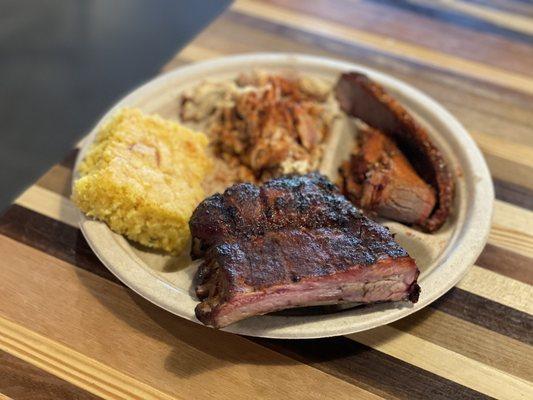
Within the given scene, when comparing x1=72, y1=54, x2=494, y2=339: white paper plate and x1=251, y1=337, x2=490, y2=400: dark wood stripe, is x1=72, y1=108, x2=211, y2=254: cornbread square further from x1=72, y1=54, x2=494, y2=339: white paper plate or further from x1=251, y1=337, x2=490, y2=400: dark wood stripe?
x1=251, y1=337, x2=490, y2=400: dark wood stripe

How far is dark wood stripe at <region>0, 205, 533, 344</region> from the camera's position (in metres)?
2.16

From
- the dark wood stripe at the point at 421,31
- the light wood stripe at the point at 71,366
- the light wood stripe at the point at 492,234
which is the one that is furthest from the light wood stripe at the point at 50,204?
the dark wood stripe at the point at 421,31

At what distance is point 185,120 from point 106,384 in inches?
54.9

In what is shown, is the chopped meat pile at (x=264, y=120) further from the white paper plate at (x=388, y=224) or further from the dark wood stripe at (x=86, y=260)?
the dark wood stripe at (x=86, y=260)

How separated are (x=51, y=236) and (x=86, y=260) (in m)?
0.21

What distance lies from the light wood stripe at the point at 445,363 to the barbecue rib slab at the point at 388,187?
20.7 inches

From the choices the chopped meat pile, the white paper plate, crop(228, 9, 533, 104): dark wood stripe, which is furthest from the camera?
crop(228, 9, 533, 104): dark wood stripe

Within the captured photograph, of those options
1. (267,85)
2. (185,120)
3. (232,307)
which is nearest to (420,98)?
(267,85)

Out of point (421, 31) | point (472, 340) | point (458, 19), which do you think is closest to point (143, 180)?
point (472, 340)

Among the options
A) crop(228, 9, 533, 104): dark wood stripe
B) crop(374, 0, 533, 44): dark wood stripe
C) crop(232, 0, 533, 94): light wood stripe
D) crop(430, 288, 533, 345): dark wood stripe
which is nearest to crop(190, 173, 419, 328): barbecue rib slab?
→ crop(430, 288, 533, 345): dark wood stripe

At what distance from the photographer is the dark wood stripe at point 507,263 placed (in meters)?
2.34

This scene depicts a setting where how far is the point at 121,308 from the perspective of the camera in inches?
83.5

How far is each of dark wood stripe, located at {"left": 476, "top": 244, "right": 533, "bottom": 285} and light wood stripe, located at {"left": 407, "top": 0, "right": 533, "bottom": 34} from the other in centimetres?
213

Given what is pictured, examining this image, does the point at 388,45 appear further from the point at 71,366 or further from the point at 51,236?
the point at 71,366
